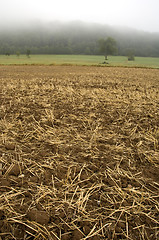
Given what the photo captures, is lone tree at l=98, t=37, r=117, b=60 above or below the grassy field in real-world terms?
above

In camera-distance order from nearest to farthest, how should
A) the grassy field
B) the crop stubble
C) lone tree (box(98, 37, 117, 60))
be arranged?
1. the crop stubble
2. the grassy field
3. lone tree (box(98, 37, 117, 60))

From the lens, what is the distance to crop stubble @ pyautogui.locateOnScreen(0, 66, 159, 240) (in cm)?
160

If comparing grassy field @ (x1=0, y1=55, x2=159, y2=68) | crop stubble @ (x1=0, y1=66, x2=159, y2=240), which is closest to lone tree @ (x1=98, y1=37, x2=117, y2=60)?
grassy field @ (x1=0, y1=55, x2=159, y2=68)

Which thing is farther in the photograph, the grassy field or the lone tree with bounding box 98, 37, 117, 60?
the lone tree with bounding box 98, 37, 117, 60

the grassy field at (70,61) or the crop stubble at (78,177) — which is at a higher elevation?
the grassy field at (70,61)

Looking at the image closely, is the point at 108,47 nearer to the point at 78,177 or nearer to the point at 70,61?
the point at 70,61

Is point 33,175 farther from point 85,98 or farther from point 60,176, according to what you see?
point 85,98

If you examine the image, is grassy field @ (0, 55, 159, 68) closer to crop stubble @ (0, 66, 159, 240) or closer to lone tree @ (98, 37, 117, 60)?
lone tree @ (98, 37, 117, 60)

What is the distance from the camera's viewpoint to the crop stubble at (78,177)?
160 centimetres

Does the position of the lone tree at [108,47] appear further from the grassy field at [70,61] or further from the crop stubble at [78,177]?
the crop stubble at [78,177]

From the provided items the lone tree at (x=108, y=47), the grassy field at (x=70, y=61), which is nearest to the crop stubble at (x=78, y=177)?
the grassy field at (x=70, y=61)

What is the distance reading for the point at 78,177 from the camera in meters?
2.22

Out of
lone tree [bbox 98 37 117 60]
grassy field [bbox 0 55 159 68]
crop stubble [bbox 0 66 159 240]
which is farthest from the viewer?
lone tree [bbox 98 37 117 60]

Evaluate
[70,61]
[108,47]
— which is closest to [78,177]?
[70,61]
